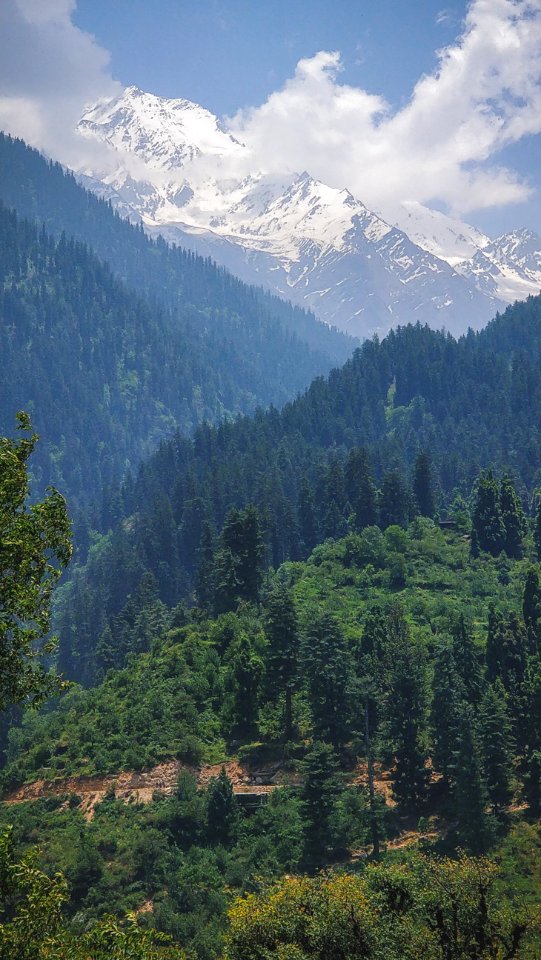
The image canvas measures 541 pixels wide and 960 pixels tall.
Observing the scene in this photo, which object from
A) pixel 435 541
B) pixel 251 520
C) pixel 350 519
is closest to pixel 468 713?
pixel 251 520

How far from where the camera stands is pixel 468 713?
2142 inches

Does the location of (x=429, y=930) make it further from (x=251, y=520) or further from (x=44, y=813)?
(x=251, y=520)

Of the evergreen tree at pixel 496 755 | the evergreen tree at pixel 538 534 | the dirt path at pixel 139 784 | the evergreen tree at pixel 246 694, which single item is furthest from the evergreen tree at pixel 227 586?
the evergreen tree at pixel 496 755

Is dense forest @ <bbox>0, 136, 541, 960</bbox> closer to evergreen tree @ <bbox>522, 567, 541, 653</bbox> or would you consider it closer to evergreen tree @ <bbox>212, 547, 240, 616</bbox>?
evergreen tree @ <bbox>522, 567, 541, 653</bbox>

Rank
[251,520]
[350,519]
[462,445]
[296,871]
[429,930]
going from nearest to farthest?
[429,930] < [296,871] < [251,520] < [350,519] < [462,445]

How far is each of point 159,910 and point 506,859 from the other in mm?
18969

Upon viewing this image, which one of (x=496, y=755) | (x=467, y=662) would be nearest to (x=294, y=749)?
(x=467, y=662)

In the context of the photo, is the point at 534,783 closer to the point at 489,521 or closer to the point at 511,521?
the point at 489,521

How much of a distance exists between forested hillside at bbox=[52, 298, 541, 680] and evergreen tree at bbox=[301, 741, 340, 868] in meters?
60.8

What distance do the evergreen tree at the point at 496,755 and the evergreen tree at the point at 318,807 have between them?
9.14 metres

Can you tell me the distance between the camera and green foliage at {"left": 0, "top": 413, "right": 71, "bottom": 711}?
20.4 metres

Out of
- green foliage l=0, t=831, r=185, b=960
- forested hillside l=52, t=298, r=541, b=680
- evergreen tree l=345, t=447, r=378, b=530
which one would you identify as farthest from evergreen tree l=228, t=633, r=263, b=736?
evergreen tree l=345, t=447, r=378, b=530

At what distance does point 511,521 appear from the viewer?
Answer: 348ft

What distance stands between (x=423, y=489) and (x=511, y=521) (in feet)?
66.0
